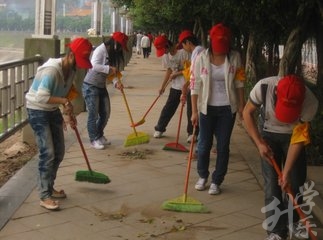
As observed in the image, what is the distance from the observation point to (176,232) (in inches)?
174

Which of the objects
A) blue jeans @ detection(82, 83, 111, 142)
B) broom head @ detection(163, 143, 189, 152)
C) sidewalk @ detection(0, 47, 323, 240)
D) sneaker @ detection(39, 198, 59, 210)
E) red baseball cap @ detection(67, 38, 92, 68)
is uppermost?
red baseball cap @ detection(67, 38, 92, 68)

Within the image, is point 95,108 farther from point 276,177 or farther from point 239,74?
point 276,177

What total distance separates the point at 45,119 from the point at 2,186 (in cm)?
122

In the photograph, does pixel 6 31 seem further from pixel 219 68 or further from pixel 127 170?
pixel 219 68

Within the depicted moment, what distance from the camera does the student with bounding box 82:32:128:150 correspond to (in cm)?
735

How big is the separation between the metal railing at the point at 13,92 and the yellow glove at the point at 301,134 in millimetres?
3677

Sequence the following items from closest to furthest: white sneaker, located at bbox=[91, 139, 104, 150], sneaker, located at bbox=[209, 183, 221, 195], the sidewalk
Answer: the sidewalk
sneaker, located at bbox=[209, 183, 221, 195]
white sneaker, located at bbox=[91, 139, 104, 150]

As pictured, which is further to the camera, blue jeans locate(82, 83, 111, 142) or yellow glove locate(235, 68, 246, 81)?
blue jeans locate(82, 83, 111, 142)

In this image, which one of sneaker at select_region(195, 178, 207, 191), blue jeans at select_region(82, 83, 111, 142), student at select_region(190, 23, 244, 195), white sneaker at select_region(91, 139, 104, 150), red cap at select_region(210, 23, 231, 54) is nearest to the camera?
red cap at select_region(210, 23, 231, 54)

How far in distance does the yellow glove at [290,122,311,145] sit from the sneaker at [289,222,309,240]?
803mm

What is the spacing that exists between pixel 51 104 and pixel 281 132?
6.58ft

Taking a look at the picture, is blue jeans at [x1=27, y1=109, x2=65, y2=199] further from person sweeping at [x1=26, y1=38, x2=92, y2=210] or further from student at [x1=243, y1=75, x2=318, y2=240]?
student at [x1=243, y1=75, x2=318, y2=240]

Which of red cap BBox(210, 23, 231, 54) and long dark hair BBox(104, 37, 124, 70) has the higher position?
red cap BBox(210, 23, 231, 54)

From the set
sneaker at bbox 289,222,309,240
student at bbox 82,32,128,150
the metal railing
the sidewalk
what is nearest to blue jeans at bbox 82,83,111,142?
student at bbox 82,32,128,150
